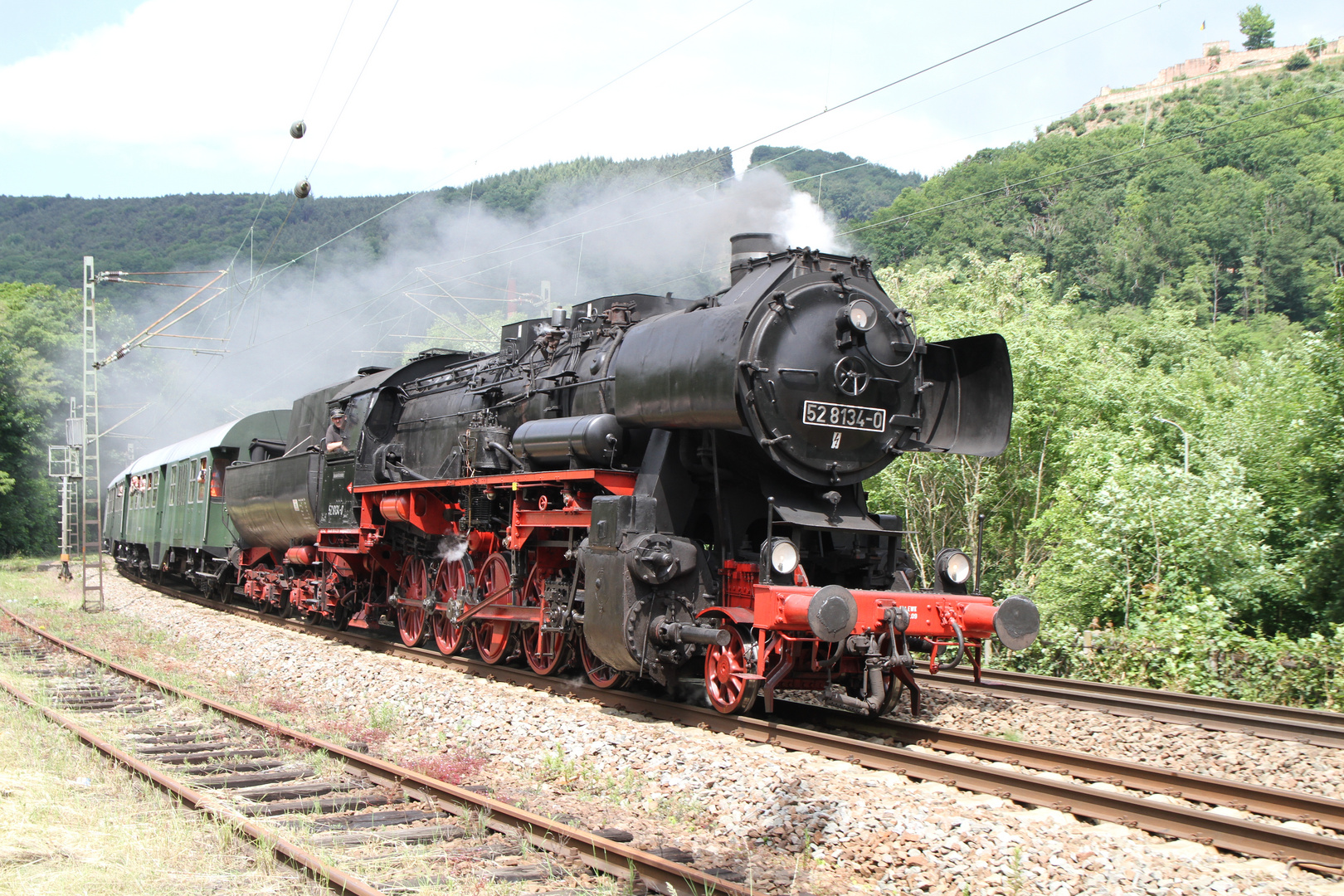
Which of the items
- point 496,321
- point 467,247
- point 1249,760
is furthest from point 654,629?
point 496,321

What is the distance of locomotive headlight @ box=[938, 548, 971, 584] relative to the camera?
26.5 ft

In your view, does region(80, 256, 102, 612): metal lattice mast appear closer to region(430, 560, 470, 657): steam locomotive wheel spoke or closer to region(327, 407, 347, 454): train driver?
region(327, 407, 347, 454): train driver

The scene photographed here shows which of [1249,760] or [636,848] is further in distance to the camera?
[1249,760]

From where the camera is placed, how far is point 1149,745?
7133mm

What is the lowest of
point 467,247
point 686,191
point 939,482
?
point 939,482

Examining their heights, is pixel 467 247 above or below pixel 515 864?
above

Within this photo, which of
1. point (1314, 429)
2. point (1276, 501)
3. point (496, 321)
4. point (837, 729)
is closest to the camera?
point (837, 729)

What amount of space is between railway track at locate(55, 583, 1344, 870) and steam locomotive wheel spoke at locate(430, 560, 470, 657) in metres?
3.20

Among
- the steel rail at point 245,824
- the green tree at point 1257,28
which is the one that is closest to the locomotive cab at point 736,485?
the steel rail at point 245,824

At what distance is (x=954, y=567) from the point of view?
319 inches

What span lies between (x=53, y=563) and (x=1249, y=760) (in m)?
39.8

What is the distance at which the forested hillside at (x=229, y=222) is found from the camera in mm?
41750

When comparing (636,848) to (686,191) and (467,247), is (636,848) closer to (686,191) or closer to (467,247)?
(686,191)

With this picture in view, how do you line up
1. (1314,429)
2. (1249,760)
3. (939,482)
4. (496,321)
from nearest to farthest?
(1249,760)
(1314,429)
(939,482)
(496,321)
